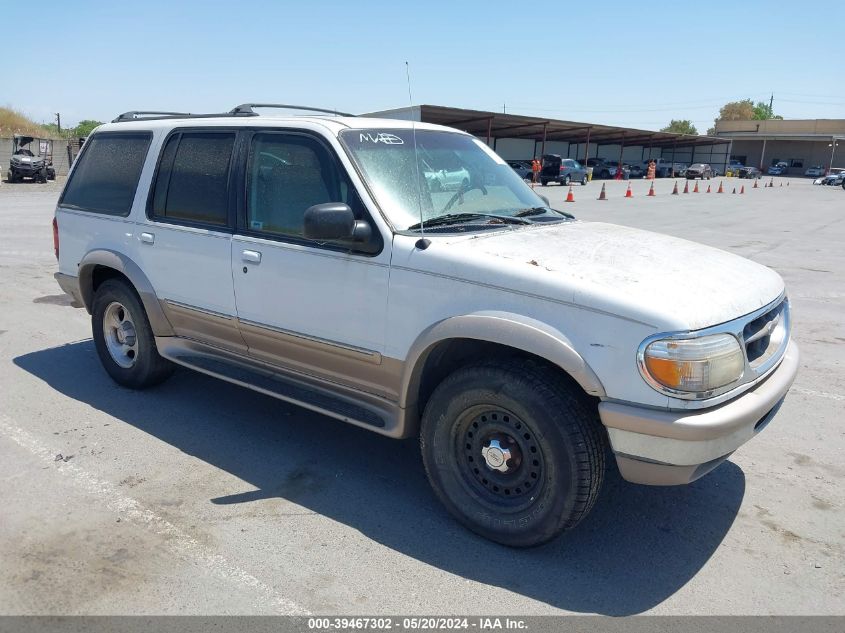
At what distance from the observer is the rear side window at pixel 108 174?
5.01m

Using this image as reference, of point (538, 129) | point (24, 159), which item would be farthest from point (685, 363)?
point (538, 129)

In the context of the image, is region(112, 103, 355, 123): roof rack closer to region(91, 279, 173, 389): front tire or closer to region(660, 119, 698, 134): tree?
region(91, 279, 173, 389): front tire

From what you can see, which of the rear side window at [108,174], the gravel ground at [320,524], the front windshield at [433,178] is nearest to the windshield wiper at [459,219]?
the front windshield at [433,178]

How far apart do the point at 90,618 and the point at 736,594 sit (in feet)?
9.03

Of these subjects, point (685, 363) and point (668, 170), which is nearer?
point (685, 363)

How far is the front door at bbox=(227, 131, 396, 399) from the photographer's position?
3654 mm

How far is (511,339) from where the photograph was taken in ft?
10.1

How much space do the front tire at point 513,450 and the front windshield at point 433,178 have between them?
3.22 ft

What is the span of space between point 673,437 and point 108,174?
176 inches

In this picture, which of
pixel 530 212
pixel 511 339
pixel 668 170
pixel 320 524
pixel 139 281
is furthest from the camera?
pixel 668 170

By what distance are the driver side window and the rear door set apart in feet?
0.68

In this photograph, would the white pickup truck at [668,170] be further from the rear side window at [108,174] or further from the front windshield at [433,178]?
the rear side window at [108,174]

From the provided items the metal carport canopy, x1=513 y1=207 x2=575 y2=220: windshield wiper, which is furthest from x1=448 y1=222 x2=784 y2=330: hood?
the metal carport canopy

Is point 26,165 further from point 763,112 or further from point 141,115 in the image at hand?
point 763,112
